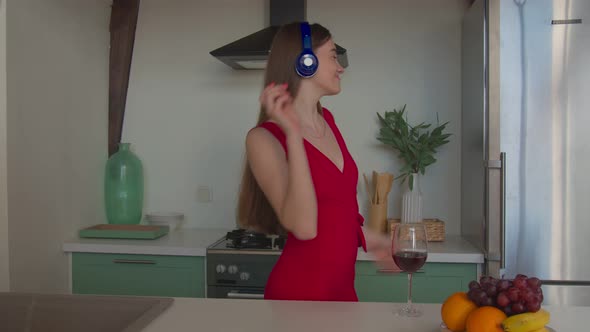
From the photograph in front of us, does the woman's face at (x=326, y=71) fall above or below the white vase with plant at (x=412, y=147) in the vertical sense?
above

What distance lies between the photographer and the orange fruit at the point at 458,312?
3.32 ft

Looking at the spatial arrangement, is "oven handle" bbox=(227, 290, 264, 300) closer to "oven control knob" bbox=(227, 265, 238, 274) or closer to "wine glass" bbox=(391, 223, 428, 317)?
"oven control knob" bbox=(227, 265, 238, 274)

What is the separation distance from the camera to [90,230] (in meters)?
2.81

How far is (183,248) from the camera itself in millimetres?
2615

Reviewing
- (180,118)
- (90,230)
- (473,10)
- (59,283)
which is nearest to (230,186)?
(180,118)

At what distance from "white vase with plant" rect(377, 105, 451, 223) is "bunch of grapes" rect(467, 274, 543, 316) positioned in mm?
1816

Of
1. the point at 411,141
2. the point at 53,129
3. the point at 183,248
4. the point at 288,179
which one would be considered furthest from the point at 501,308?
the point at 53,129

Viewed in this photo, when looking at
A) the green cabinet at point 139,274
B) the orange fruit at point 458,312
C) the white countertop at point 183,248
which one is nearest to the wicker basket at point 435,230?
the white countertop at point 183,248

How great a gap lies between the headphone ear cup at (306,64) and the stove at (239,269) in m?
1.19

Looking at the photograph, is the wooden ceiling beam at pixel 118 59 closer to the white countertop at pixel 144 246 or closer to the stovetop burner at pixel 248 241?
the white countertop at pixel 144 246

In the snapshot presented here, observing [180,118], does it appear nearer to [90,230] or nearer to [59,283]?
[90,230]

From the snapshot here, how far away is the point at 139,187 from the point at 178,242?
0.57 meters

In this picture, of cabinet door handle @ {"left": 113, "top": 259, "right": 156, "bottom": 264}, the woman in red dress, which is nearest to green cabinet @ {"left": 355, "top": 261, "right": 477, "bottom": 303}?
the woman in red dress

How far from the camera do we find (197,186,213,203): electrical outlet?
3234mm
